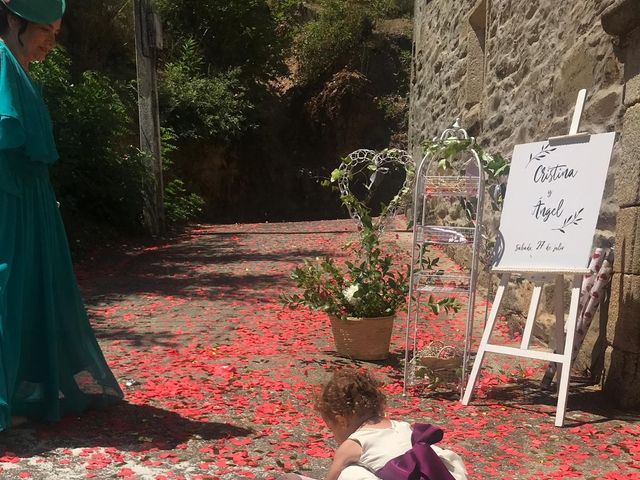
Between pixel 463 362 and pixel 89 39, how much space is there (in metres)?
12.6

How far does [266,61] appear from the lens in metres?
18.3

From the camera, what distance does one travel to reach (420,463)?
1861 mm

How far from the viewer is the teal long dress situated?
2.91m

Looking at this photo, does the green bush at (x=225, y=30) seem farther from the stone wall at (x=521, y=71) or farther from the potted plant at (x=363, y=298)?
the potted plant at (x=363, y=298)

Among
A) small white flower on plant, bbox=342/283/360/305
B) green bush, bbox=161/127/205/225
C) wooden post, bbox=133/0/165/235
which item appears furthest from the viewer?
green bush, bbox=161/127/205/225

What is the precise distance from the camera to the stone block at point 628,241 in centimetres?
338

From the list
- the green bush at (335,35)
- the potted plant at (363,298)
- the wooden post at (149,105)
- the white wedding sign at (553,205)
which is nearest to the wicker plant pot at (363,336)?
the potted plant at (363,298)

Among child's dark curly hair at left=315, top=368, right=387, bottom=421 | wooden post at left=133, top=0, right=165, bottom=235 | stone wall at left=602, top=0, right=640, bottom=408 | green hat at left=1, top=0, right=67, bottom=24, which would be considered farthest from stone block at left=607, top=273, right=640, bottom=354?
wooden post at left=133, top=0, right=165, bottom=235

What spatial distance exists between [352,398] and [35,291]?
1.78m

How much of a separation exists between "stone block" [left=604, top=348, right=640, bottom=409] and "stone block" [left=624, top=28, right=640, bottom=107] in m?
1.33

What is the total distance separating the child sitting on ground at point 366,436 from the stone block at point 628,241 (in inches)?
73.4

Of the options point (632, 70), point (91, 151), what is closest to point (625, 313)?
point (632, 70)

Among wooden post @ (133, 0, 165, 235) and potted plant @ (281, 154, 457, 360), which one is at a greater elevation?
wooden post @ (133, 0, 165, 235)

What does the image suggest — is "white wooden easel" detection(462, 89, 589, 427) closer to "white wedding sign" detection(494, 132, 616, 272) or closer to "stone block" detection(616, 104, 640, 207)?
"white wedding sign" detection(494, 132, 616, 272)
